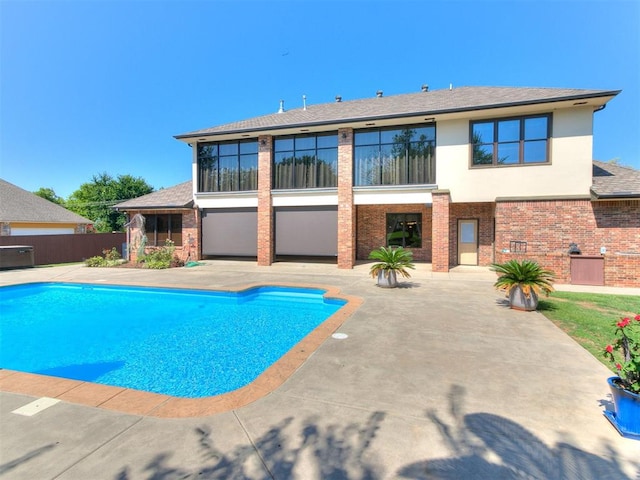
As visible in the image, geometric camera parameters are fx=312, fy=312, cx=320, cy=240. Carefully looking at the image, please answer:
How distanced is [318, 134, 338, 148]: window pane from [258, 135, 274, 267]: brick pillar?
2.71 metres

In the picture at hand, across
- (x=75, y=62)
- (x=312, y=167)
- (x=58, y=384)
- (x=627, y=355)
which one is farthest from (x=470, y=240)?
(x=75, y=62)

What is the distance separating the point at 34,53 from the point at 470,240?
72.5ft

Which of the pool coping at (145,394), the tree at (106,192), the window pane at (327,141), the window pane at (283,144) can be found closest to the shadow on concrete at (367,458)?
the pool coping at (145,394)

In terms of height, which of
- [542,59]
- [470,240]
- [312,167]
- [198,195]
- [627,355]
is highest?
[542,59]

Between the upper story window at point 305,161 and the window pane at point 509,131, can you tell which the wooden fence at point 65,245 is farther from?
the window pane at point 509,131

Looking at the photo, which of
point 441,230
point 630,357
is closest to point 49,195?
point 441,230

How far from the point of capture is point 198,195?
59.3 feet

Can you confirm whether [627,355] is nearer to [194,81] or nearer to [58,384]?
[58,384]

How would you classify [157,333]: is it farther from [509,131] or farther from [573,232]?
[509,131]

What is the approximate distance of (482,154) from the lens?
13500 mm

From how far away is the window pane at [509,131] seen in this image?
1299cm

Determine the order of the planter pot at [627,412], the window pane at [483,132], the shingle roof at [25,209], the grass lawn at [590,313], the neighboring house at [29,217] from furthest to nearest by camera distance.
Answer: the shingle roof at [25,209] → the neighboring house at [29,217] → the window pane at [483,132] → the grass lawn at [590,313] → the planter pot at [627,412]

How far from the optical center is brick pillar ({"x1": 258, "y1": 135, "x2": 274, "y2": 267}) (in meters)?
16.5

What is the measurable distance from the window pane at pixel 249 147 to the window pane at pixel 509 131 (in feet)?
38.9
